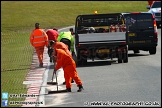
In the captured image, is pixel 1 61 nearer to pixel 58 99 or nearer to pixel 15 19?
pixel 58 99

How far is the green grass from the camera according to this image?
64.0 feet

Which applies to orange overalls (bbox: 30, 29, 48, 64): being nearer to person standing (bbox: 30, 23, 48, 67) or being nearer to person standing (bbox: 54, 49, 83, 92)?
person standing (bbox: 30, 23, 48, 67)

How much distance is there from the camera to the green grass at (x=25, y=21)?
1952 cm

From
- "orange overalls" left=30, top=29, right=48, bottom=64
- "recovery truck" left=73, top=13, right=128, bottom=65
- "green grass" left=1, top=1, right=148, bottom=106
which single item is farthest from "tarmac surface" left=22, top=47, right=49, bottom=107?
"recovery truck" left=73, top=13, right=128, bottom=65

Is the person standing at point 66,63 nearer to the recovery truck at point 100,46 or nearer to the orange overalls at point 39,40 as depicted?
the recovery truck at point 100,46

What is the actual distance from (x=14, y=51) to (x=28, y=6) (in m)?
28.5

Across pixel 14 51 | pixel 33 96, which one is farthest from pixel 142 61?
pixel 33 96

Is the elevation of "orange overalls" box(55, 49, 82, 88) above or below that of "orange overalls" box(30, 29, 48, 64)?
below

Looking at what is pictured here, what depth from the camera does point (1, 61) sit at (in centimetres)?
2355

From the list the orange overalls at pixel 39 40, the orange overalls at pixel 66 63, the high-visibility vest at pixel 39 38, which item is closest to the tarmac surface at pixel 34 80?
the orange overalls at pixel 39 40

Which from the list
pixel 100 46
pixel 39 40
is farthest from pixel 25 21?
pixel 100 46

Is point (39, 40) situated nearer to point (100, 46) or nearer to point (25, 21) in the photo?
point (100, 46)

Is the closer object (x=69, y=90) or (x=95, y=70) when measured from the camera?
(x=69, y=90)

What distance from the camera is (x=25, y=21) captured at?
45906 mm
